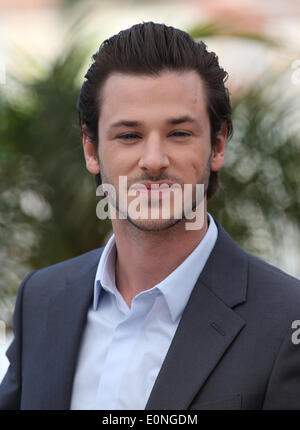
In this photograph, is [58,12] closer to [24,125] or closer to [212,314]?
[24,125]

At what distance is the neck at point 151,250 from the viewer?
188cm

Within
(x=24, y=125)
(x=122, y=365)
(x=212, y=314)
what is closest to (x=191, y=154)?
(x=212, y=314)

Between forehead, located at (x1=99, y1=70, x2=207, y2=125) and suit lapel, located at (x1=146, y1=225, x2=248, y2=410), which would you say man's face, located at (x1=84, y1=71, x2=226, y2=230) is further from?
suit lapel, located at (x1=146, y1=225, x2=248, y2=410)

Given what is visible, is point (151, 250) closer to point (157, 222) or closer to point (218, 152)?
point (157, 222)

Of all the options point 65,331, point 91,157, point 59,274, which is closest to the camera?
point 65,331

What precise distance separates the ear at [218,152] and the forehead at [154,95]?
146 mm

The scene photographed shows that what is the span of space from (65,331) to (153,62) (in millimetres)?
827

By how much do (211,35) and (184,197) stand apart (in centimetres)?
250

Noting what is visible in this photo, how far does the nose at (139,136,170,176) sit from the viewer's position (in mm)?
1763

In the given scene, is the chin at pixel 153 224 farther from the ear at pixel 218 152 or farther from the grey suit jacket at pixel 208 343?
the ear at pixel 218 152

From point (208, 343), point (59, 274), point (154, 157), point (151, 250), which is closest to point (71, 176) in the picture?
point (59, 274)

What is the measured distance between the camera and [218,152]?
2057mm

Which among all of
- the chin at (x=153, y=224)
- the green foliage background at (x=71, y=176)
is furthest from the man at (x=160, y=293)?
the green foliage background at (x=71, y=176)

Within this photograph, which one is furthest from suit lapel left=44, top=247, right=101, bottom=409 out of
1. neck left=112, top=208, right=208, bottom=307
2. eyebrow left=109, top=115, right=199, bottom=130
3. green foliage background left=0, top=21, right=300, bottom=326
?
green foliage background left=0, top=21, right=300, bottom=326
